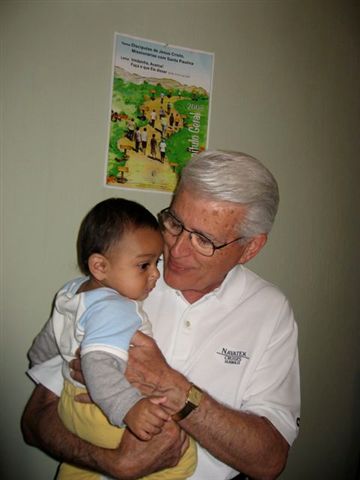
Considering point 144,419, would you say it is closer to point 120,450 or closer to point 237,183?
point 120,450

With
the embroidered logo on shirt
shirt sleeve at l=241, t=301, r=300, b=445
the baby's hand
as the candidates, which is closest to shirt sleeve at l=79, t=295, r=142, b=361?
the baby's hand

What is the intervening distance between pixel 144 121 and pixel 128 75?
0.22 metres

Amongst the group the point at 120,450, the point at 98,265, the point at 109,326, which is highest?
the point at 98,265

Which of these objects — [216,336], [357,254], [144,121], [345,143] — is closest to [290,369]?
[216,336]

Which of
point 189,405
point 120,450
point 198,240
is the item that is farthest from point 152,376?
point 198,240

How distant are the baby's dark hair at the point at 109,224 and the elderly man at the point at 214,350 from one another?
22cm

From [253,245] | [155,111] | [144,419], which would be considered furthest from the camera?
[155,111]

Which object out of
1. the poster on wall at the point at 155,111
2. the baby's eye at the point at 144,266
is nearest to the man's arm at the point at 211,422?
the baby's eye at the point at 144,266

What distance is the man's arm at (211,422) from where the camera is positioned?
1.04m

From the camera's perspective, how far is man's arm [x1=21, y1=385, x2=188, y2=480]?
102 centimetres

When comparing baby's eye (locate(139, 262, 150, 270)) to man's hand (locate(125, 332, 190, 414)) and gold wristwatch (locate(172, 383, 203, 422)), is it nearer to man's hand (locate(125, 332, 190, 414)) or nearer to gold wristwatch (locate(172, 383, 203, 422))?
man's hand (locate(125, 332, 190, 414))

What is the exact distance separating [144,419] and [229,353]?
1.78ft

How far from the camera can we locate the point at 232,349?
128cm

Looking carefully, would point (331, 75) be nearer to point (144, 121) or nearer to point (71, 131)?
point (144, 121)
